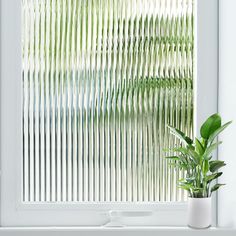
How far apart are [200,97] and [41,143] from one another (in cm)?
57

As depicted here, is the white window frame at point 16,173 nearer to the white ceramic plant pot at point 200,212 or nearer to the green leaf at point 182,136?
the white ceramic plant pot at point 200,212

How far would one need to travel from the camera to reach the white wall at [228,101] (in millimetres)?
1542

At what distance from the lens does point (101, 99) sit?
1.70 m

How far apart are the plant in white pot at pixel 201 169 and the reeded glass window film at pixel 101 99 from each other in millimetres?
150

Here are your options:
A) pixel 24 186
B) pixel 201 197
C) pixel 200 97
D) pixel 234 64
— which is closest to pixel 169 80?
pixel 200 97

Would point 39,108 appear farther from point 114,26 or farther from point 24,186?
point 114,26

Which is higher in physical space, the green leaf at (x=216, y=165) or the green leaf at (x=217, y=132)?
the green leaf at (x=217, y=132)

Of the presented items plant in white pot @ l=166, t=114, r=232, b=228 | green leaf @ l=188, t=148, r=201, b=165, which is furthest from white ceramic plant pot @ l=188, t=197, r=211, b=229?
green leaf @ l=188, t=148, r=201, b=165

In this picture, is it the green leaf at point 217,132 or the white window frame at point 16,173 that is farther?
the white window frame at point 16,173

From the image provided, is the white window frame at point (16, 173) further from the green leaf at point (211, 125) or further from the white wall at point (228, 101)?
the green leaf at point (211, 125)

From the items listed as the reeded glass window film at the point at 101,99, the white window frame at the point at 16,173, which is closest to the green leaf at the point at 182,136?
the reeded glass window film at the point at 101,99

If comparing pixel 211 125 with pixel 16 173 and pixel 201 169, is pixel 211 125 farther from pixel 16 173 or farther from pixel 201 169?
pixel 16 173

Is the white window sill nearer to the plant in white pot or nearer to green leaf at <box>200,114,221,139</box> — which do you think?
the plant in white pot

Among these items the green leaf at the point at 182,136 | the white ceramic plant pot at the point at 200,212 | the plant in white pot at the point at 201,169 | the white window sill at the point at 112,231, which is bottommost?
the white window sill at the point at 112,231
